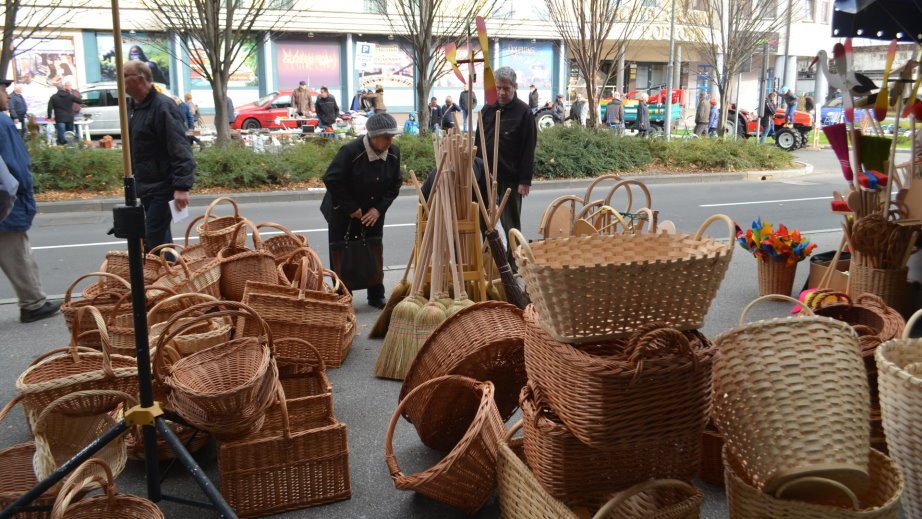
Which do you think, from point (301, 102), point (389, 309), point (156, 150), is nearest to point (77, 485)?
point (389, 309)

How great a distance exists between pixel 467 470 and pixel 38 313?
412 centimetres

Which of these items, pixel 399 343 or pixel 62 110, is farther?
pixel 62 110

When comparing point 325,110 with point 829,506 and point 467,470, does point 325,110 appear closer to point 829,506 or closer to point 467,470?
point 467,470

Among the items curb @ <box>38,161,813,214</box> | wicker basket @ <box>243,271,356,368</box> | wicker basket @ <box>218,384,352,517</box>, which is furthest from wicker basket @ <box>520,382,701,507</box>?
curb @ <box>38,161,813,214</box>

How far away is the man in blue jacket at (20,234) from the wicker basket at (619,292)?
424 centimetres

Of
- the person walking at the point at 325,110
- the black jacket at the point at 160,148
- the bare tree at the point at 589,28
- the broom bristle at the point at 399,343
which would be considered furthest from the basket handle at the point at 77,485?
the person walking at the point at 325,110

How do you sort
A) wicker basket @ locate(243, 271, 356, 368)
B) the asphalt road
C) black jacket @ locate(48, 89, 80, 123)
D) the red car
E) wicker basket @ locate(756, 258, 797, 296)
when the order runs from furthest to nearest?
the red car → black jacket @ locate(48, 89, 80, 123) → wicker basket @ locate(756, 258, 797, 296) → wicker basket @ locate(243, 271, 356, 368) → the asphalt road

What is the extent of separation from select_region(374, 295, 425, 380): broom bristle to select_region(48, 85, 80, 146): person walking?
17.0 metres

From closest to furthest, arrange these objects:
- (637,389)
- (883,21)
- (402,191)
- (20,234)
A: (637,389) → (20,234) → (883,21) → (402,191)

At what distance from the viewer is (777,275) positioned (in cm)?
584

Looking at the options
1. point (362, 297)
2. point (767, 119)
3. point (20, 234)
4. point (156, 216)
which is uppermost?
point (767, 119)

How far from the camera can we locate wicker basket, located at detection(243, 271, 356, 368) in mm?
4121

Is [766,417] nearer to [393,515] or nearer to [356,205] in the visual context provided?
[393,515]

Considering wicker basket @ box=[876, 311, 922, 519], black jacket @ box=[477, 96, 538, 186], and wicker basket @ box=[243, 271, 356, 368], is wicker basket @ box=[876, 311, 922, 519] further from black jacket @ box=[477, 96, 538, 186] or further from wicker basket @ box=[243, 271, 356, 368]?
black jacket @ box=[477, 96, 538, 186]
